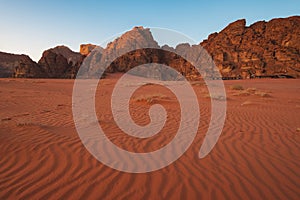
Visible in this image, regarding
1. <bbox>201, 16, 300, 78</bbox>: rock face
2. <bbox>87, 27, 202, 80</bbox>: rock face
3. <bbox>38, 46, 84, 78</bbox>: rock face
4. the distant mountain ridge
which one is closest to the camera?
<bbox>201, 16, 300, 78</bbox>: rock face

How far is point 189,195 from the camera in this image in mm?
2502

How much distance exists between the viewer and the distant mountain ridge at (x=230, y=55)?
34.7 metres

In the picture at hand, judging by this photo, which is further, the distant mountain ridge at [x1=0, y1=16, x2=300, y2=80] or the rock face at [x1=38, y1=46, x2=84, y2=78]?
the rock face at [x1=38, y1=46, x2=84, y2=78]

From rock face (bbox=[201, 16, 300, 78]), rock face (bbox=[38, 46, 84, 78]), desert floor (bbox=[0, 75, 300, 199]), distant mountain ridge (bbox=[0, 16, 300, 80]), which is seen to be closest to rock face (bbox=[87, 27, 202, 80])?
distant mountain ridge (bbox=[0, 16, 300, 80])

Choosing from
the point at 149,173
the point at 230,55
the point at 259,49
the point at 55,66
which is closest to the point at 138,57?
the point at 55,66

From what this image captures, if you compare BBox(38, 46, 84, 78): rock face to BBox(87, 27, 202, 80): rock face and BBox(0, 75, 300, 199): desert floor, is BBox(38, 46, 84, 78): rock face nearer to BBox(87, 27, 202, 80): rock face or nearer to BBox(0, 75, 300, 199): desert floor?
BBox(87, 27, 202, 80): rock face

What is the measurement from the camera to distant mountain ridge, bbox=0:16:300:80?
1366 inches

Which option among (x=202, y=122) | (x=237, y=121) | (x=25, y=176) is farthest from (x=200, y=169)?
(x=237, y=121)

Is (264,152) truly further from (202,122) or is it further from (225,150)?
(202,122)

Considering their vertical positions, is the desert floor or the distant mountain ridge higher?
the distant mountain ridge

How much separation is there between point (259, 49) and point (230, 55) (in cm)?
547

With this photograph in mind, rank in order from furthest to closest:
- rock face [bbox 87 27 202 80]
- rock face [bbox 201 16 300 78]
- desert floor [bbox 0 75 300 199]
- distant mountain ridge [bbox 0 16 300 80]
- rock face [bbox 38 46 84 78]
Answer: rock face [bbox 87 27 202 80] < rock face [bbox 38 46 84 78] < distant mountain ridge [bbox 0 16 300 80] < rock face [bbox 201 16 300 78] < desert floor [bbox 0 75 300 199]

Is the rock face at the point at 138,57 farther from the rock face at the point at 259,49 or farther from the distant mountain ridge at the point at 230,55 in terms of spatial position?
the rock face at the point at 259,49

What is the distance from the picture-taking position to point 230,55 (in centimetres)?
4038
